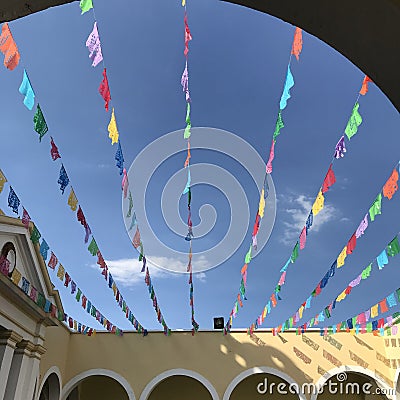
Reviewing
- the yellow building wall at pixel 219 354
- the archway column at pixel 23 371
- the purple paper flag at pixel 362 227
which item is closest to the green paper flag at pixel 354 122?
the purple paper flag at pixel 362 227

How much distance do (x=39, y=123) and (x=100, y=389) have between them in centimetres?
944

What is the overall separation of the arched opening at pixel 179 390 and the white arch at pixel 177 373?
1535mm

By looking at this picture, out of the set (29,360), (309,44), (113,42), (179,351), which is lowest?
(29,360)

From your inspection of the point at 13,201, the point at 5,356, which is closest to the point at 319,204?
the point at 13,201

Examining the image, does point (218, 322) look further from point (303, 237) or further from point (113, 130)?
point (113, 130)

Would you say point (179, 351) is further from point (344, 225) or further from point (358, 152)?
point (358, 152)

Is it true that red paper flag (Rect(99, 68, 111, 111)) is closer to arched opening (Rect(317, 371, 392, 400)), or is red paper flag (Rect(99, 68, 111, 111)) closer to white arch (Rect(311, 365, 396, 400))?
white arch (Rect(311, 365, 396, 400))

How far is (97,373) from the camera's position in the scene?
32.3 feet

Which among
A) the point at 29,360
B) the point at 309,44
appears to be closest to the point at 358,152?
the point at 309,44

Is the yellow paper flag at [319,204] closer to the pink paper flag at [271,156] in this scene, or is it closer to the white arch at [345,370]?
the pink paper flag at [271,156]

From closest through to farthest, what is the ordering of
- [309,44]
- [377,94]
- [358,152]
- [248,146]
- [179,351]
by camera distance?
[309,44] < [377,94] < [248,146] < [358,152] < [179,351]

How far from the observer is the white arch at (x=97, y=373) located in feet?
31.6

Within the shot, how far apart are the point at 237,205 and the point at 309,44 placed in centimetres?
249

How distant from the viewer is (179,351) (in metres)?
10.1
